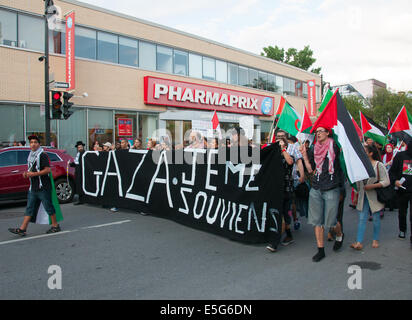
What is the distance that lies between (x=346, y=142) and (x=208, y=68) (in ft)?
69.0

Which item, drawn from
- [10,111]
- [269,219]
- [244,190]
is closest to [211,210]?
[244,190]

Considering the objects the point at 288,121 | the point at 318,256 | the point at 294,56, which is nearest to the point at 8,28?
the point at 288,121

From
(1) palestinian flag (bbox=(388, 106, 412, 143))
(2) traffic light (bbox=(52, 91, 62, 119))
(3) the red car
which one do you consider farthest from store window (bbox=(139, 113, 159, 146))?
(1) palestinian flag (bbox=(388, 106, 412, 143))

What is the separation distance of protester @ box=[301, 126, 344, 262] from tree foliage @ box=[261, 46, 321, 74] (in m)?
61.1

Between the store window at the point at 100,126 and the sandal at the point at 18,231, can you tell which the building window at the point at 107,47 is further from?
the sandal at the point at 18,231

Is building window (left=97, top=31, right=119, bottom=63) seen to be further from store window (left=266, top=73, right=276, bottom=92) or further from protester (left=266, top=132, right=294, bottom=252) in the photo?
store window (left=266, top=73, right=276, bottom=92)

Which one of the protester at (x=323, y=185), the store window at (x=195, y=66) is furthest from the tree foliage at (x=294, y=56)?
the protester at (x=323, y=185)

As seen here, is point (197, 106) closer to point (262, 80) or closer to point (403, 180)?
point (262, 80)

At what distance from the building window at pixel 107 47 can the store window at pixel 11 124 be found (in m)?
5.07

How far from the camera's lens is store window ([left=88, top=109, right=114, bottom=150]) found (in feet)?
60.0

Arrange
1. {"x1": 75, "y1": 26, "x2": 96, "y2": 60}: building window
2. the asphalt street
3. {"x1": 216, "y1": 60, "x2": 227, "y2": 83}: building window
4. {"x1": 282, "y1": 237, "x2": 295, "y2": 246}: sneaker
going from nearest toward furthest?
the asphalt street < {"x1": 282, "y1": 237, "x2": 295, "y2": 246}: sneaker < {"x1": 75, "y1": 26, "x2": 96, "y2": 60}: building window < {"x1": 216, "y1": 60, "x2": 227, "y2": 83}: building window

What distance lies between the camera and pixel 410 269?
15.4 ft

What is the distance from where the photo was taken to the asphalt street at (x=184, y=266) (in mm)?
3943

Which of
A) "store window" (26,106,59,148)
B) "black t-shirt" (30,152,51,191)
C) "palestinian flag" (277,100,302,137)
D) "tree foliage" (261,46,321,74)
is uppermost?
"tree foliage" (261,46,321,74)
